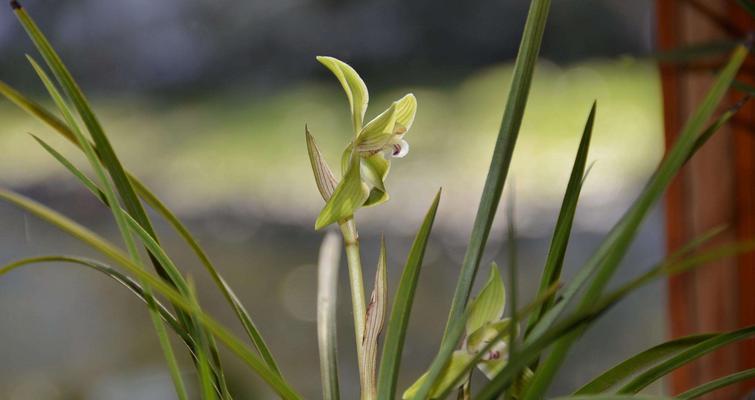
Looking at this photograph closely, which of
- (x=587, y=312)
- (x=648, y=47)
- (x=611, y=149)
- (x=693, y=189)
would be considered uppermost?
(x=648, y=47)

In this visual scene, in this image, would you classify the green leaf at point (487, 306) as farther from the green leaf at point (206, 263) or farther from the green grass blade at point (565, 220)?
the green leaf at point (206, 263)

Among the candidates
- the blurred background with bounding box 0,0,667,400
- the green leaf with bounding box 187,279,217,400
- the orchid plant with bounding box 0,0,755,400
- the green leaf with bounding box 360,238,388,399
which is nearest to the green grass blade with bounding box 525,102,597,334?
the orchid plant with bounding box 0,0,755,400

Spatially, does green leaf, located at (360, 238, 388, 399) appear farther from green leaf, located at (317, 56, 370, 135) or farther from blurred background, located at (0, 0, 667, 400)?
blurred background, located at (0, 0, 667, 400)

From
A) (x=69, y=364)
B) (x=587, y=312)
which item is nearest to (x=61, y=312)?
(x=69, y=364)

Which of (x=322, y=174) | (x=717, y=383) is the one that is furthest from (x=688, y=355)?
(x=322, y=174)

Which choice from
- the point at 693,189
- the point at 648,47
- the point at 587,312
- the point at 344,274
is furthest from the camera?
the point at 344,274

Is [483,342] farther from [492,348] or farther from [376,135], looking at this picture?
[376,135]

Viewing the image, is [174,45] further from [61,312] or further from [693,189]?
[693,189]

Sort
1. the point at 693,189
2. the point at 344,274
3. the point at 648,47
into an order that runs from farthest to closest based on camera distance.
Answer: the point at 344,274 < the point at 648,47 < the point at 693,189
